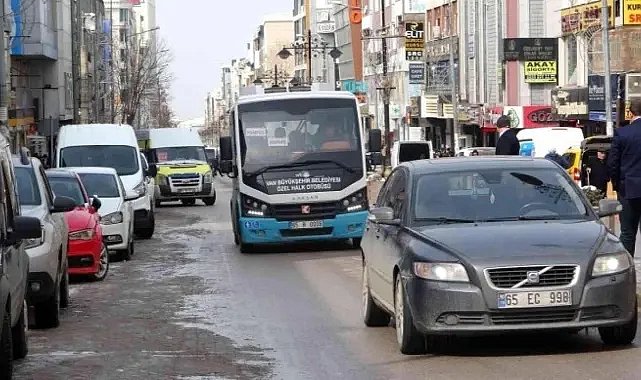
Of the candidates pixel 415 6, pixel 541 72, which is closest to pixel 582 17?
pixel 541 72

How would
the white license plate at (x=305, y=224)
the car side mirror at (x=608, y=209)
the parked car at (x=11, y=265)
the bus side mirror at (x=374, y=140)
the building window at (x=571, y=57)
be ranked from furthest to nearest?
the building window at (x=571, y=57) < the bus side mirror at (x=374, y=140) < the white license plate at (x=305, y=224) < the car side mirror at (x=608, y=209) < the parked car at (x=11, y=265)

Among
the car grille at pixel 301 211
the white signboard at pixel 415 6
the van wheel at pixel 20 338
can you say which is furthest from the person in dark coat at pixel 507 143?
the white signboard at pixel 415 6

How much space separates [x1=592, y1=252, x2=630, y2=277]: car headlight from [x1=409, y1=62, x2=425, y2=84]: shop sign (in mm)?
70870

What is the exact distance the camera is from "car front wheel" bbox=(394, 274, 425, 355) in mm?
10586

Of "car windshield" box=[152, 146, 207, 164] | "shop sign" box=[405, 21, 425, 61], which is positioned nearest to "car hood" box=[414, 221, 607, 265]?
"car windshield" box=[152, 146, 207, 164]

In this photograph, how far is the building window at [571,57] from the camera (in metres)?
59.3

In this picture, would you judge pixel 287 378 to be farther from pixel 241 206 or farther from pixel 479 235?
pixel 241 206

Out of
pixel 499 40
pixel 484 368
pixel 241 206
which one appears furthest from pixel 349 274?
pixel 499 40

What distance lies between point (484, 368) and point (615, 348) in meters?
1.28

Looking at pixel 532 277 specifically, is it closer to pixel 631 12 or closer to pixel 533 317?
pixel 533 317

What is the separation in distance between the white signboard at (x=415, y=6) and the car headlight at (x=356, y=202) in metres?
67.3

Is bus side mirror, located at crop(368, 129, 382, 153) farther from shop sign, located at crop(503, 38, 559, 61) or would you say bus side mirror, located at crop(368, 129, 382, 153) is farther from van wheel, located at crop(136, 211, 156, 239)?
shop sign, located at crop(503, 38, 559, 61)

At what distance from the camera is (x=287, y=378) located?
9.90 meters

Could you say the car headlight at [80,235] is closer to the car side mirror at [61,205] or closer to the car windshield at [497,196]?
the car side mirror at [61,205]
